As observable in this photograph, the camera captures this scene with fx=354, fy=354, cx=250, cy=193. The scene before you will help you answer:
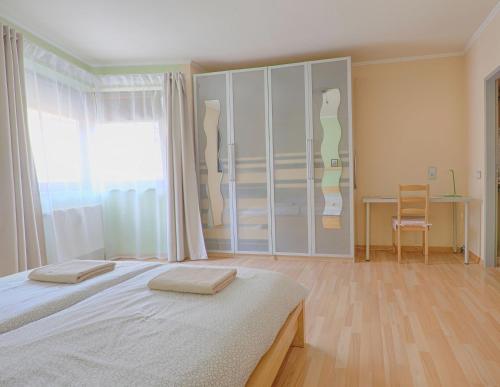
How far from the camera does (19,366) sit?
1021mm

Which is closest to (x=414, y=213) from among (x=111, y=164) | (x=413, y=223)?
(x=413, y=223)

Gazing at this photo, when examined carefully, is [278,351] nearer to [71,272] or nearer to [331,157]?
[71,272]

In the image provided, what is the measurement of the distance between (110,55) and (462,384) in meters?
4.49

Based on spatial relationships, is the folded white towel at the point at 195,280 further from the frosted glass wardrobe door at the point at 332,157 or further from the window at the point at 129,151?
the window at the point at 129,151

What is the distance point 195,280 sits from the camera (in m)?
1.68

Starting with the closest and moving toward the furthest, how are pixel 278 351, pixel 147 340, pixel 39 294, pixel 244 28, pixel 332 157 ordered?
1. pixel 147 340
2. pixel 278 351
3. pixel 39 294
4. pixel 244 28
5. pixel 332 157

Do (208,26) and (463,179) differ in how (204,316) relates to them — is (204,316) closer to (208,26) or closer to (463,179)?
(208,26)

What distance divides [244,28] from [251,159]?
1.52m

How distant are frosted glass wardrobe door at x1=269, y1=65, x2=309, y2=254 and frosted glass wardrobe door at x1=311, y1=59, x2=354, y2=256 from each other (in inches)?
5.8

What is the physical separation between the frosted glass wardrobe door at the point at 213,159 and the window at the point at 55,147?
1.44m

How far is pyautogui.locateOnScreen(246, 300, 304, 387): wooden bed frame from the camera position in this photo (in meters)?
1.31

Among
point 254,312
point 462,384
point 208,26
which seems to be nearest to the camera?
point 254,312

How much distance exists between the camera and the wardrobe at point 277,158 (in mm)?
4125

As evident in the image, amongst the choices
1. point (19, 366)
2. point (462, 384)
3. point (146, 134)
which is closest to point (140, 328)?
point (19, 366)
